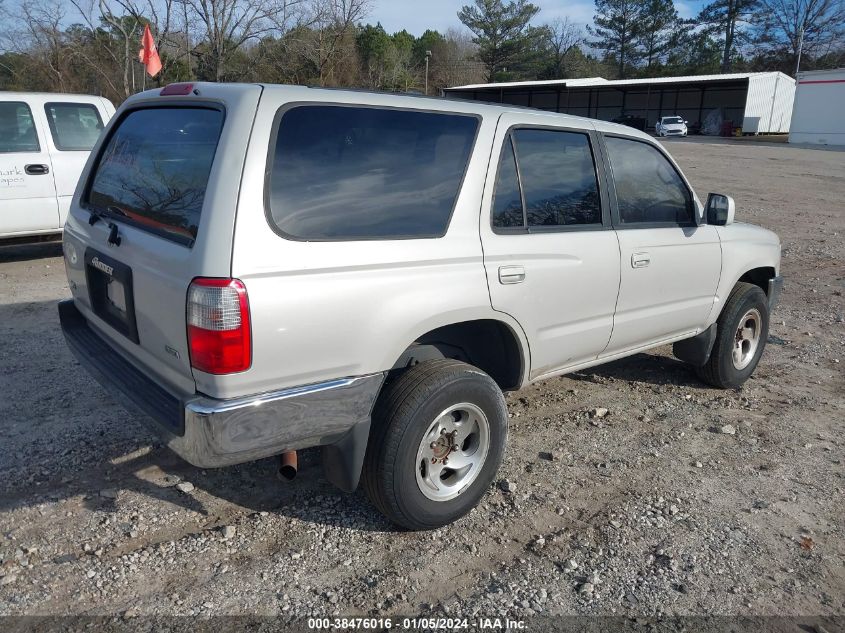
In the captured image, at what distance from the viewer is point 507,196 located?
11.2ft

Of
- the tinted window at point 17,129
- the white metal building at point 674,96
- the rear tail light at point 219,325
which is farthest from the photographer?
the white metal building at point 674,96

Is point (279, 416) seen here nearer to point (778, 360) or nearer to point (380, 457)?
point (380, 457)

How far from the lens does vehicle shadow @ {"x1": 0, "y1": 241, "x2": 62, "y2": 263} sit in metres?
8.88

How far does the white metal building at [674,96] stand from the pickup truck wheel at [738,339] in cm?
4188

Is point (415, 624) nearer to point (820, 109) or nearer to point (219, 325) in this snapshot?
point (219, 325)

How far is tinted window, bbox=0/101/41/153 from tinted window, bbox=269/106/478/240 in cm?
670

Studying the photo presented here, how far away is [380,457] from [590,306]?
1.58 metres

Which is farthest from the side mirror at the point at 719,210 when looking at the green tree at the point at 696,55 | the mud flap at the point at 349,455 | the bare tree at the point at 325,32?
the green tree at the point at 696,55

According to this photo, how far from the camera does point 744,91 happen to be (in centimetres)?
4794

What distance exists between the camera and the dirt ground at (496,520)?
2832 millimetres

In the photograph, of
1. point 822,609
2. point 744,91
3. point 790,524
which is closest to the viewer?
point 822,609

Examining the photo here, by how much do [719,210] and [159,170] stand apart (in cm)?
345

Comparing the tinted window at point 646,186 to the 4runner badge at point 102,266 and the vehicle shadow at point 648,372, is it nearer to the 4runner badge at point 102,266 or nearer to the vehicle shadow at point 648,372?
the vehicle shadow at point 648,372

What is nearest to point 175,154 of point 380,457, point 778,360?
point 380,457
